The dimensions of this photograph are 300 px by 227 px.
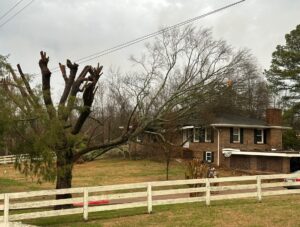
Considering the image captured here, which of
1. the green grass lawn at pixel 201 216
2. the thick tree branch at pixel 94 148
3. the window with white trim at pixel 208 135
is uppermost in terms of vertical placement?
the window with white trim at pixel 208 135

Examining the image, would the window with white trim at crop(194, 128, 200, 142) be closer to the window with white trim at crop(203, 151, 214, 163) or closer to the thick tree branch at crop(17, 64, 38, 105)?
the window with white trim at crop(203, 151, 214, 163)

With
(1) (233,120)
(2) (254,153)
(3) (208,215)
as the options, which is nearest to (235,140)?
(1) (233,120)

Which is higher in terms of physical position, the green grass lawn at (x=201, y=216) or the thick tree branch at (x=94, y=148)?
the thick tree branch at (x=94, y=148)

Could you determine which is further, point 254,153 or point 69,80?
point 254,153

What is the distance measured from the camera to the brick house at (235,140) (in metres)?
42.8

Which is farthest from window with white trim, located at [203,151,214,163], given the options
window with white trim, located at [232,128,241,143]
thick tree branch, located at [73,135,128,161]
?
thick tree branch, located at [73,135,128,161]

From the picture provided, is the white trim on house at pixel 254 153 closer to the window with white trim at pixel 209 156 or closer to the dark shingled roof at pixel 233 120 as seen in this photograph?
the window with white trim at pixel 209 156

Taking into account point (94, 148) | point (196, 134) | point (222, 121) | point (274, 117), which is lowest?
point (94, 148)

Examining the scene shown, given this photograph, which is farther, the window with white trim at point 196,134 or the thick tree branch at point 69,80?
the window with white trim at point 196,134

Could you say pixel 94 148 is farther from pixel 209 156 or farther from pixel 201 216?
pixel 209 156

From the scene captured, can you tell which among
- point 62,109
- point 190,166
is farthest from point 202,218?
point 190,166

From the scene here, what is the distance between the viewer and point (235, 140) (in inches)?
1811

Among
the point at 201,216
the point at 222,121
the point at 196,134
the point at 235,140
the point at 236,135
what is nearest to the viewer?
the point at 201,216

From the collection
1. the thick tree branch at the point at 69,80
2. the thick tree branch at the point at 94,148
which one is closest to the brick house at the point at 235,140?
the thick tree branch at the point at 94,148
